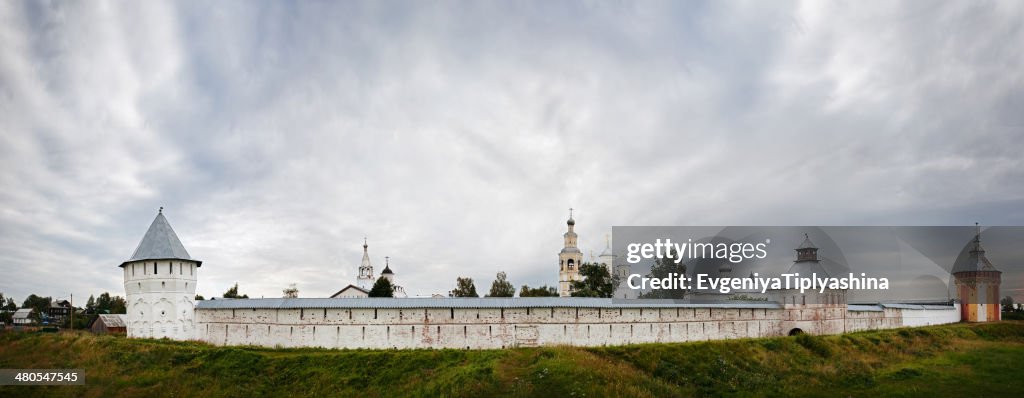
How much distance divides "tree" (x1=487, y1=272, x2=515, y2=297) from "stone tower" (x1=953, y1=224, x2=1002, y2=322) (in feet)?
106

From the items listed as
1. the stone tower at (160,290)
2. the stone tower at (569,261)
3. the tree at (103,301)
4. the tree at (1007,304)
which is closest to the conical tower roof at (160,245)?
the stone tower at (160,290)

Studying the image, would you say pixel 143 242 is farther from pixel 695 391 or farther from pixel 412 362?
pixel 695 391

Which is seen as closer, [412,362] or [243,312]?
[412,362]

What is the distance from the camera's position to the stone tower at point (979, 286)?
42938 mm

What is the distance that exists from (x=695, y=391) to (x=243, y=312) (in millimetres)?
19361

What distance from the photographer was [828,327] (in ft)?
112

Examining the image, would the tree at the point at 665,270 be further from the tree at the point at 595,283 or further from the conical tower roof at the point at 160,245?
the conical tower roof at the point at 160,245

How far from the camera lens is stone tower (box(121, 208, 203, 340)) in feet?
90.0

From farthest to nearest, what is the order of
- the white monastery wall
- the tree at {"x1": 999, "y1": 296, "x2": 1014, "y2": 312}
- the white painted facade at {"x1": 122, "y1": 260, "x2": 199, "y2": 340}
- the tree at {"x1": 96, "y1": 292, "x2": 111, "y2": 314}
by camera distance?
the tree at {"x1": 96, "y1": 292, "x2": 111, "y2": 314}, the tree at {"x1": 999, "y1": 296, "x2": 1014, "y2": 312}, the white painted facade at {"x1": 122, "y1": 260, "x2": 199, "y2": 340}, the white monastery wall

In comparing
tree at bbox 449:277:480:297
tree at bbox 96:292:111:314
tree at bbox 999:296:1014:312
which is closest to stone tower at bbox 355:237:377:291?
tree at bbox 449:277:480:297

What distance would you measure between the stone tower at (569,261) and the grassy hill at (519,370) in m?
28.0

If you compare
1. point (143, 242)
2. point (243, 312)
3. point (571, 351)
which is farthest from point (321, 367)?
point (143, 242)

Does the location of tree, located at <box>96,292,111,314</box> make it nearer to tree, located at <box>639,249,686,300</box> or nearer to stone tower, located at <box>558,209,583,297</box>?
stone tower, located at <box>558,209,583,297</box>

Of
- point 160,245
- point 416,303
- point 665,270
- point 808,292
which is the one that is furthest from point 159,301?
point 808,292
